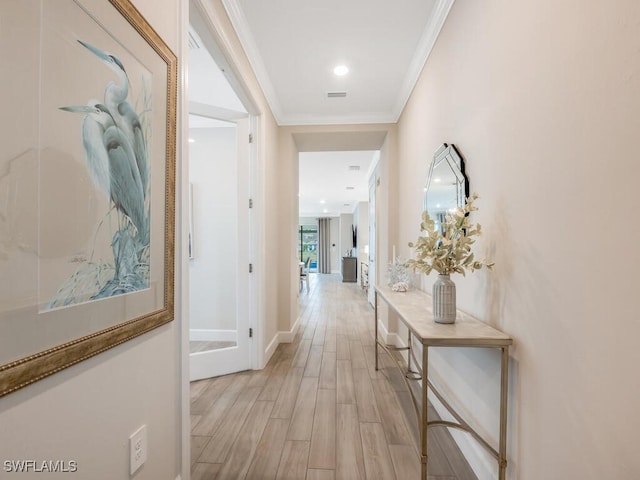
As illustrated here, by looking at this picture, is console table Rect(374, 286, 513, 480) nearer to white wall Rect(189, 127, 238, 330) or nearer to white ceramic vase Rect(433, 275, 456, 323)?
white ceramic vase Rect(433, 275, 456, 323)

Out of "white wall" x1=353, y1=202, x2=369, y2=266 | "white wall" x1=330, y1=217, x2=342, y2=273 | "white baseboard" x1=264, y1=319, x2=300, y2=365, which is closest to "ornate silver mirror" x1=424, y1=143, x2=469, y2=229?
"white baseboard" x1=264, y1=319, x2=300, y2=365

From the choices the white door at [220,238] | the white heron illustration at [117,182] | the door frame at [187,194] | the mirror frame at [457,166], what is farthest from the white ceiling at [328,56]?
the white heron illustration at [117,182]

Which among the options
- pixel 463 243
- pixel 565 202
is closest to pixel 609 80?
pixel 565 202

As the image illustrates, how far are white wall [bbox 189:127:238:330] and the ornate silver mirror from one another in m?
1.77

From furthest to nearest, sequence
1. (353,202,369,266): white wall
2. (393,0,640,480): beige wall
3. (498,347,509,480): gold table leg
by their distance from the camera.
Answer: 1. (353,202,369,266): white wall
2. (498,347,509,480): gold table leg
3. (393,0,640,480): beige wall

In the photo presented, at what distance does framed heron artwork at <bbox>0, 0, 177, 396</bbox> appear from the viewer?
0.64 metres

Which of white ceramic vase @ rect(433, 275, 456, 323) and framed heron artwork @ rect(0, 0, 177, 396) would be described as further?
white ceramic vase @ rect(433, 275, 456, 323)

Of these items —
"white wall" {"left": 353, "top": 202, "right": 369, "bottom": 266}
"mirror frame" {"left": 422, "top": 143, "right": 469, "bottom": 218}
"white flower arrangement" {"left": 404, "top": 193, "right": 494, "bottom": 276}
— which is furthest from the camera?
"white wall" {"left": 353, "top": 202, "right": 369, "bottom": 266}

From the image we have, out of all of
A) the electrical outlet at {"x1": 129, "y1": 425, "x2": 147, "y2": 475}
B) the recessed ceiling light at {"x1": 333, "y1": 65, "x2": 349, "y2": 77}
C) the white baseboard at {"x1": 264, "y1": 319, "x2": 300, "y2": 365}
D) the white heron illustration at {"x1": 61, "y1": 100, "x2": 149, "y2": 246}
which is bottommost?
the white baseboard at {"x1": 264, "y1": 319, "x2": 300, "y2": 365}

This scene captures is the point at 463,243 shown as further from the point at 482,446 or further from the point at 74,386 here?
the point at 74,386

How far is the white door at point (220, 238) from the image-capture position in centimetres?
288

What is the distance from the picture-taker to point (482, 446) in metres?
1.48

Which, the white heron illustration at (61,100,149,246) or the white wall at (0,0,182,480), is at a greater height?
the white heron illustration at (61,100,149,246)

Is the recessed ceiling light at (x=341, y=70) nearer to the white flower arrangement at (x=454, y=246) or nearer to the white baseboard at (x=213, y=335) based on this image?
the white flower arrangement at (x=454, y=246)
